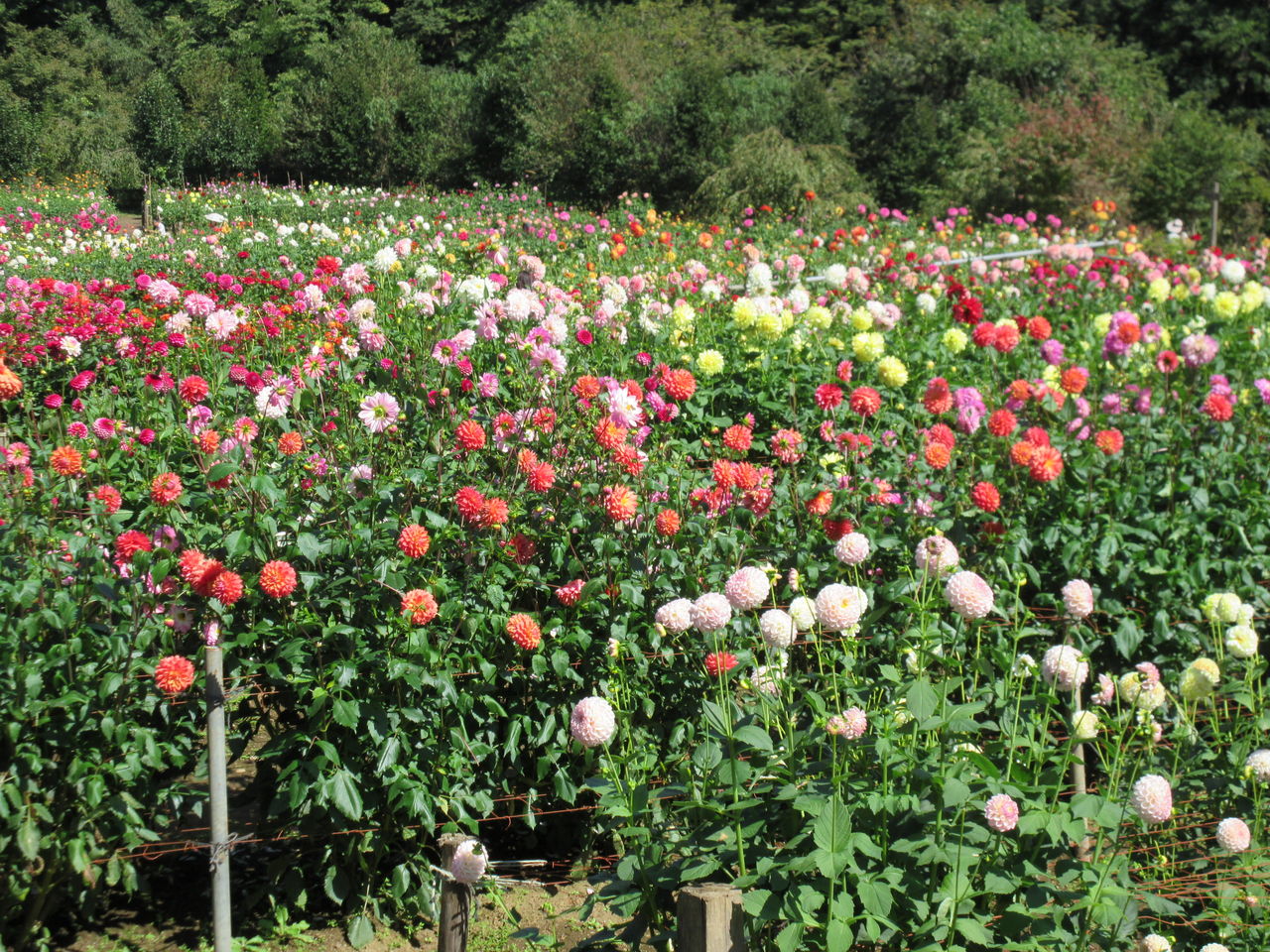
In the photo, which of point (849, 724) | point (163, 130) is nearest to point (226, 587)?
point (849, 724)

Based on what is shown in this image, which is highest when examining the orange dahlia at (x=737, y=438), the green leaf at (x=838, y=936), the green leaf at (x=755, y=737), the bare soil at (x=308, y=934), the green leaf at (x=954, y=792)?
the orange dahlia at (x=737, y=438)

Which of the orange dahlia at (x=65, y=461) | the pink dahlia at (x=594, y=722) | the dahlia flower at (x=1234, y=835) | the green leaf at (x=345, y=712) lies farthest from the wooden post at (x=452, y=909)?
the dahlia flower at (x=1234, y=835)

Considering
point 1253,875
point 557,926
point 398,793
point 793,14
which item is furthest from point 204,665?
point 793,14

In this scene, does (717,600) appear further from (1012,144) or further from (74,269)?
(1012,144)

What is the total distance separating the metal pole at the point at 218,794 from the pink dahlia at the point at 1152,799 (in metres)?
1.48

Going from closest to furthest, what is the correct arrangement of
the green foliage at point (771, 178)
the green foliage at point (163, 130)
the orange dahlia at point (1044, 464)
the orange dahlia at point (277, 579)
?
the orange dahlia at point (277, 579) → the orange dahlia at point (1044, 464) → the green foliage at point (771, 178) → the green foliage at point (163, 130)

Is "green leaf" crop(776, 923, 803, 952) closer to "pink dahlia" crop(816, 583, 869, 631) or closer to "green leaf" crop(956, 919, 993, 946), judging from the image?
"green leaf" crop(956, 919, 993, 946)

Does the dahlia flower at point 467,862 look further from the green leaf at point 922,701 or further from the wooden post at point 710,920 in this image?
the green leaf at point 922,701

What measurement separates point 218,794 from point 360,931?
458 mm

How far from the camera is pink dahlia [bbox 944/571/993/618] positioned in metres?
1.71

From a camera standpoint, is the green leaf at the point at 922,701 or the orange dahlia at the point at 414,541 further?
the orange dahlia at the point at 414,541

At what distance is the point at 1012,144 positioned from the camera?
13.1 metres

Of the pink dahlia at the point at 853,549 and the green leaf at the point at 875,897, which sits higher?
the pink dahlia at the point at 853,549

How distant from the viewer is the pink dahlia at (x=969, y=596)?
1.71m
